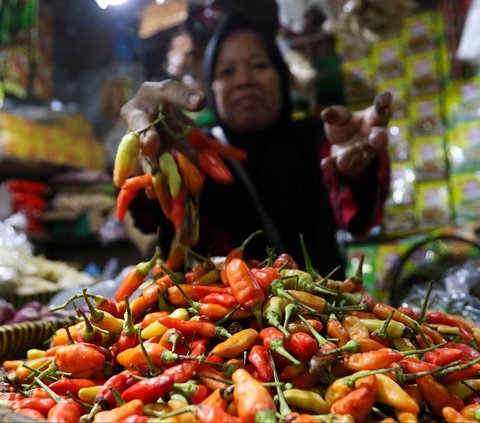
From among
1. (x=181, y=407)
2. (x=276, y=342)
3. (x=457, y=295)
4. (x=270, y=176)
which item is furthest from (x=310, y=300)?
(x=270, y=176)

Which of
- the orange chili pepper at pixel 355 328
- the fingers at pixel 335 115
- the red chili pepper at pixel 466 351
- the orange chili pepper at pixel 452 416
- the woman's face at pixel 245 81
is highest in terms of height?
the woman's face at pixel 245 81

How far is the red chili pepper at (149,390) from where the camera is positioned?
0.99 metres

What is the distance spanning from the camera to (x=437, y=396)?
99cm

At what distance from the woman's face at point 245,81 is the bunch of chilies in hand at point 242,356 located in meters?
1.05

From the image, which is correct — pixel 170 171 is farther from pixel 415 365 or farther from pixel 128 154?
pixel 415 365

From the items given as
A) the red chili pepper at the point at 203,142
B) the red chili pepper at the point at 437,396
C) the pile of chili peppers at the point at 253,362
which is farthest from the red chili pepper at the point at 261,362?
the red chili pepper at the point at 203,142

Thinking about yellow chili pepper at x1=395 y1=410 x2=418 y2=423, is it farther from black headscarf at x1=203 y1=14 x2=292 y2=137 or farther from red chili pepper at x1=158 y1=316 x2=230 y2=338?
black headscarf at x1=203 y1=14 x2=292 y2=137

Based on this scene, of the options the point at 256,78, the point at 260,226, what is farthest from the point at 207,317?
the point at 256,78

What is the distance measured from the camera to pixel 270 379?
39.8 inches

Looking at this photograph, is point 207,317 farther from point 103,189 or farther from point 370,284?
point 103,189

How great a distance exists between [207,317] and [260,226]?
3.95 feet

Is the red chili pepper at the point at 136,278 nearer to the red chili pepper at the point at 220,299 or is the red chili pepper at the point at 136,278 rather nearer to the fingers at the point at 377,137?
the red chili pepper at the point at 220,299

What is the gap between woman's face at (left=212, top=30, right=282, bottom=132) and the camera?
2379mm

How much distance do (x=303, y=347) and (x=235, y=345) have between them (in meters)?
0.15
